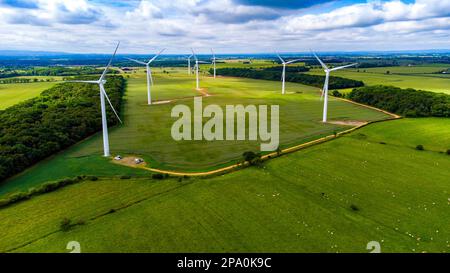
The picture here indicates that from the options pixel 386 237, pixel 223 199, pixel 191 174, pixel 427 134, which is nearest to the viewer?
pixel 386 237

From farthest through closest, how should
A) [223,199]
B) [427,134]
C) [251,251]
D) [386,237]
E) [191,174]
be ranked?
[427,134] < [191,174] < [223,199] < [386,237] < [251,251]

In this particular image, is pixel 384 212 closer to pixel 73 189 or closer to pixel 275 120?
pixel 73 189

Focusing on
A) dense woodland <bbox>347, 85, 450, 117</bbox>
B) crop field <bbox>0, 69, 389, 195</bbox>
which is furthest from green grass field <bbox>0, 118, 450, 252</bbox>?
dense woodland <bbox>347, 85, 450, 117</bbox>

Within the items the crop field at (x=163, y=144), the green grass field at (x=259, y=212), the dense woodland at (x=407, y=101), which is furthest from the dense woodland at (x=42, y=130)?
the dense woodland at (x=407, y=101)

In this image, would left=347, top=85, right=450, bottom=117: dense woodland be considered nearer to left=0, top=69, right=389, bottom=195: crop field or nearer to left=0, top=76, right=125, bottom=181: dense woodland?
left=0, top=69, right=389, bottom=195: crop field

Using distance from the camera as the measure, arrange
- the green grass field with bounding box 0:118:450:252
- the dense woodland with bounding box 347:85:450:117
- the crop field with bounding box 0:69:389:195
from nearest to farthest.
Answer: the green grass field with bounding box 0:118:450:252 < the crop field with bounding box 0:69:389:195 < the dense woodland with bounding box 347:85:450:117

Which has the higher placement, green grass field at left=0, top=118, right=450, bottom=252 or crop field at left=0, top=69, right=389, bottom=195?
crop field at left=0, top=69, right=389, bottom=195

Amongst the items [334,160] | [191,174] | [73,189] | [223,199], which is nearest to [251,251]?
[223,199]

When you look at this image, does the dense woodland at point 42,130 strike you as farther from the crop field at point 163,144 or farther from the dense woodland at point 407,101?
the dense woodland at point 407,101
